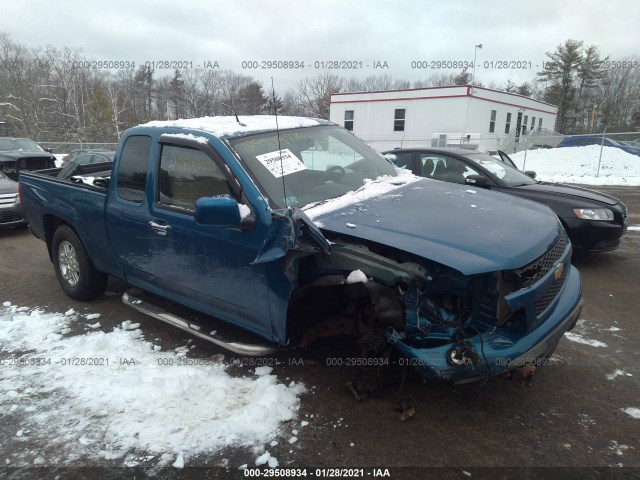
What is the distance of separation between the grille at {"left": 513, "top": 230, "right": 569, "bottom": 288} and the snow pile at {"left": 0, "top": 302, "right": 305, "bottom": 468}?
1.65 metres

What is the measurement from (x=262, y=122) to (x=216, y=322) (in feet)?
6.21

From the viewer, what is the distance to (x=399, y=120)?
31.4 metres

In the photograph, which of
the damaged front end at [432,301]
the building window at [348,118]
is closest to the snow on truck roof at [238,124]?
the damaged front end at [432,301]

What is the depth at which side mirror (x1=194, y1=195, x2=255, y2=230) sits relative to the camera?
2.73 meters

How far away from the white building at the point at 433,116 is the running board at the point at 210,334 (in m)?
25.1

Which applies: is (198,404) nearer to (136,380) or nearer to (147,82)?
(136,380)

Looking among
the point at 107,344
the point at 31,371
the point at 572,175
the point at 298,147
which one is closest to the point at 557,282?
the point at 298,147

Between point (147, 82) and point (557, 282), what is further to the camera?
point (147, 82)

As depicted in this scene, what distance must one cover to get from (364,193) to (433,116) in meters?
28.7

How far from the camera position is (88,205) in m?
4.34

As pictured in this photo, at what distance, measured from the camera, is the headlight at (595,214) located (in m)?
5.50

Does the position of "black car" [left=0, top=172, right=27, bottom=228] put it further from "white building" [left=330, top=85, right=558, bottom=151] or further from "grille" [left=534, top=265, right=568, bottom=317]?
"white building" [left=330, top=85, right=558, bottom=151]

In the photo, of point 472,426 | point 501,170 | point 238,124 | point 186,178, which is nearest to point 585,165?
point 501,170

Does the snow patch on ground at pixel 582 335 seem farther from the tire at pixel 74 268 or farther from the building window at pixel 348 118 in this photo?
the building window at pixel 348 118
